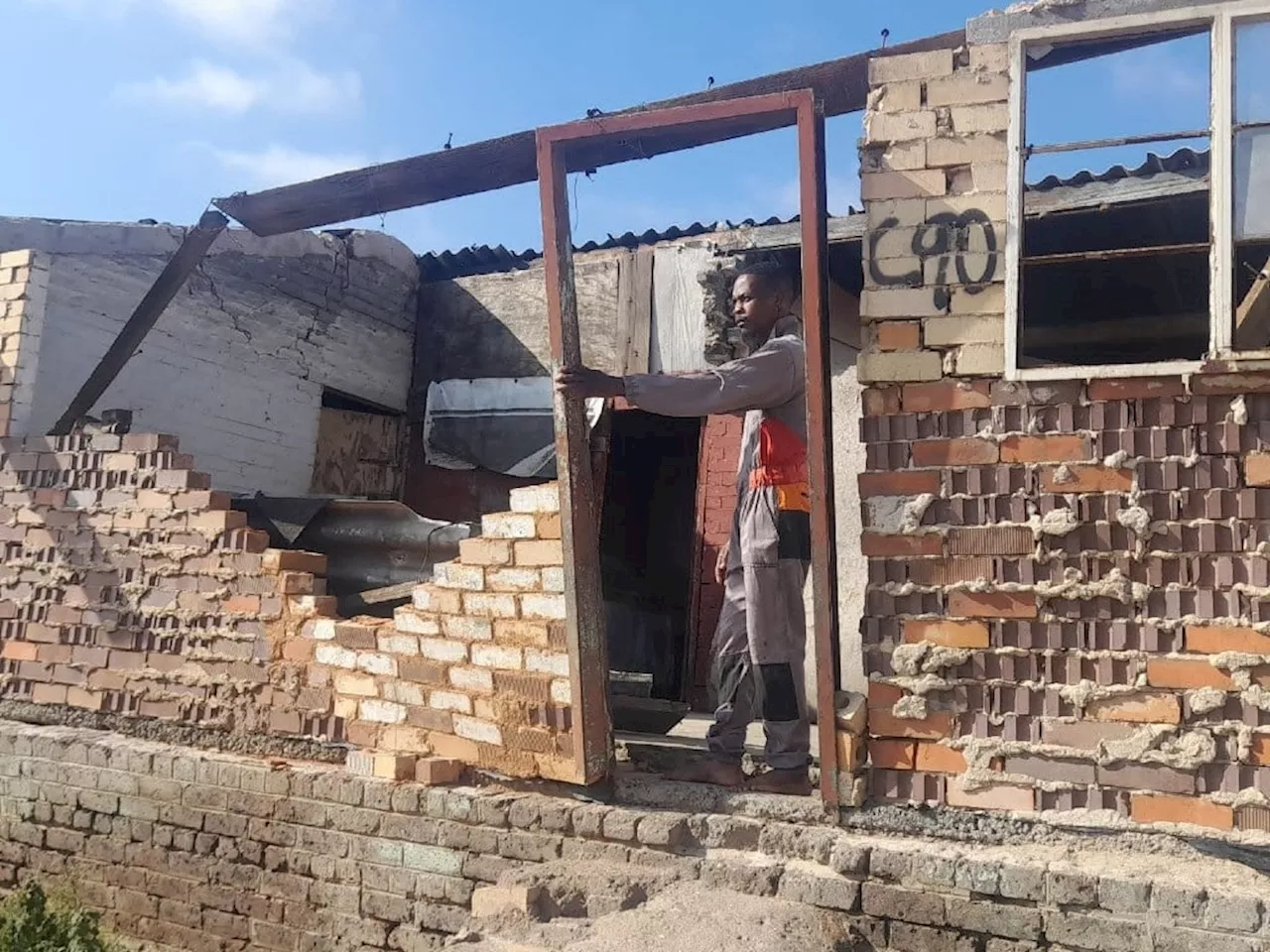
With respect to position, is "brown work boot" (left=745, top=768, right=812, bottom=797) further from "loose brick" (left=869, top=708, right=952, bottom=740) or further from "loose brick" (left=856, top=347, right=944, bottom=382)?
"loose brick" (left=856, top=347, right=944, bottom=382)

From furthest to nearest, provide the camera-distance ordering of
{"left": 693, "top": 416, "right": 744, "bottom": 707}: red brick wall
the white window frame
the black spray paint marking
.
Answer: {"left": 693, "top": 416, "right": 744, "bottom": 707}: red brick wall, the black spray paint marking, the white window frame

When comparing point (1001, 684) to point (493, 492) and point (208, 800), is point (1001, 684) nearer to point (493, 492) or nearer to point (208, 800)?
point (208, 800)

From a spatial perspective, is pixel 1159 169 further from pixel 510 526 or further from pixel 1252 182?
pixel 510 526

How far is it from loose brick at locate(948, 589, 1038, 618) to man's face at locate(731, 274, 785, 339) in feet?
3.76

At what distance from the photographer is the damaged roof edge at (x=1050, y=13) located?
2.90 metres

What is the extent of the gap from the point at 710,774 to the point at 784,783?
26 cm

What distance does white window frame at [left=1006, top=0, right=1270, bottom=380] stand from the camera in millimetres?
2775

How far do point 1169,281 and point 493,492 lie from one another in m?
5.21

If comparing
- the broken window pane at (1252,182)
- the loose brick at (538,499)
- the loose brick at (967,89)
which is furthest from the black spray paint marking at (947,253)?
the loose brick at (538,499)

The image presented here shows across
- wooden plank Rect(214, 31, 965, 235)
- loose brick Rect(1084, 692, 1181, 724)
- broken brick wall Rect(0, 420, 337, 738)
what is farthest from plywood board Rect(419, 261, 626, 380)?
loose brick Rect(1084, 692, 1181, 724)

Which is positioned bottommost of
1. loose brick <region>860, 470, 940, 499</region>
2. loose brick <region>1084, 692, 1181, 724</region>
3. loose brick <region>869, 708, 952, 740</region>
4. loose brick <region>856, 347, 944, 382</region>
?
loose brick <region>869, 708, 952, 740</region>

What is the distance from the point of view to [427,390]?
8.65m

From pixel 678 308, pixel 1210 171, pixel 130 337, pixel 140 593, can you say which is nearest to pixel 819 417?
pixel 1210 171

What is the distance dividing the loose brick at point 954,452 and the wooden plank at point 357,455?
5.81m
